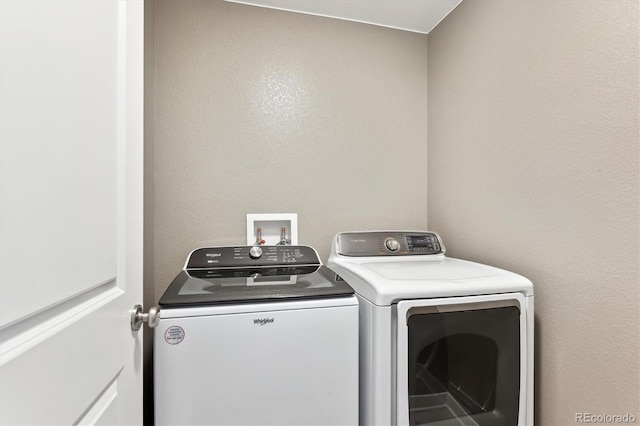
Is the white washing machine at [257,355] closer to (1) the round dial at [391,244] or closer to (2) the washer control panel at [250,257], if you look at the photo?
(2) the washer control panel at [250,257]

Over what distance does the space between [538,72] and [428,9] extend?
2.82 feet

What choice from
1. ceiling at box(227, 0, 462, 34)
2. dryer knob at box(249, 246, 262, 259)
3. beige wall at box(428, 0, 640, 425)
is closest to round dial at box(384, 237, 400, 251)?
beige wall at box(428, 0, 640, 425)

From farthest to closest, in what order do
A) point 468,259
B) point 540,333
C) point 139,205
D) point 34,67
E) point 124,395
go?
point 468,259
point 540,333
point 139,205
point 124,395
point 34,67

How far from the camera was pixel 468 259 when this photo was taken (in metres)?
1.61

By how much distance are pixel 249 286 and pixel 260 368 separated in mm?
287

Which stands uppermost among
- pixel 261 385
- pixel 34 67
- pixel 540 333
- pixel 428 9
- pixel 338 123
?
pixel 428 9

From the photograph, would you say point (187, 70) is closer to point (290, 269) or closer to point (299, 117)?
point (299, 117)

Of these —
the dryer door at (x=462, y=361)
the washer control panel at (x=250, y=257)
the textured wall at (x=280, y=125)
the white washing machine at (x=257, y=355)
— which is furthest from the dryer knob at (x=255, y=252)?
the dryer door at (x=462, y=361)

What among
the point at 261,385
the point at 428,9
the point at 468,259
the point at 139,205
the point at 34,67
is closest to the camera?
the point at 34,67

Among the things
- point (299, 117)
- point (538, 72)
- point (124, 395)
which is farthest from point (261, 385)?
point (538, 72)

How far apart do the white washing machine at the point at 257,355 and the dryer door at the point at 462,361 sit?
196 millimetres

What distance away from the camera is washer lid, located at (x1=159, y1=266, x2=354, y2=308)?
1.01 meters

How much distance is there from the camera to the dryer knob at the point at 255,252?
1.55 meters

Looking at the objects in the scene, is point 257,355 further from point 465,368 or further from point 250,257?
point 465,368
